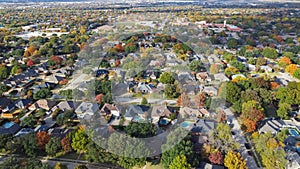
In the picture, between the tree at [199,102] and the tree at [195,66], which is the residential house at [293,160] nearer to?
the tree at [199,102]

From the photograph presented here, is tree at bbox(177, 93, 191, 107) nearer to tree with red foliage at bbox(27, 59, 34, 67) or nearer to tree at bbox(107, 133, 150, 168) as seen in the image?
tree at bbox(107, 133, 150, 168)

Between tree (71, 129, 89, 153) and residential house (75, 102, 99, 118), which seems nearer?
tree (71, 129, 89, 153)

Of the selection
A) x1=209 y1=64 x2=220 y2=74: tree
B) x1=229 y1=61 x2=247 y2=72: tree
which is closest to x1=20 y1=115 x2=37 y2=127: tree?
x1=209 y1=64 x2=220 y2=74: tree

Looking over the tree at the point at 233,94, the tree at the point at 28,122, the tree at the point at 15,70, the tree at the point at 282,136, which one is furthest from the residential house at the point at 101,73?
the tree at the point at 282,136

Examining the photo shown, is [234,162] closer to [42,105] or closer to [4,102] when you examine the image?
[42,105]

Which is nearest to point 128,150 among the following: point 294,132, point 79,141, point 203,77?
point 79,141

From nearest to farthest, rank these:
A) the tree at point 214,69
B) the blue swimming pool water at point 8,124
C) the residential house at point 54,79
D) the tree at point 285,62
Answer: the blue swimming pool water at point 8,124 → the residential house at point 54,79 → the tree at point 214,69 → the tree at point 285,62

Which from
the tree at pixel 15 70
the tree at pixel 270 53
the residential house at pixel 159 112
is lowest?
the residential house at pixel 159 112
